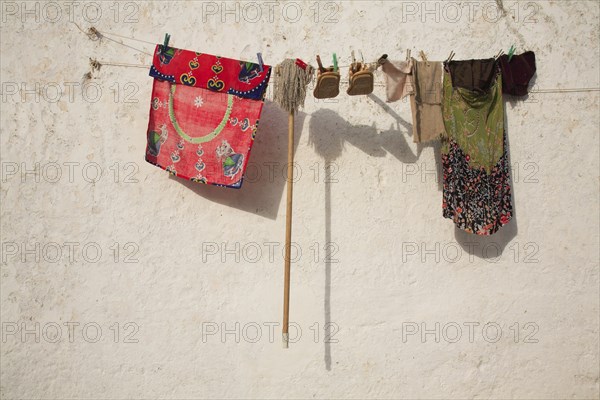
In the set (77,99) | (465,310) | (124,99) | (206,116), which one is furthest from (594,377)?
(77,99)

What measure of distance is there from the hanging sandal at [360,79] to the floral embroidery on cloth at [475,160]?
669mm

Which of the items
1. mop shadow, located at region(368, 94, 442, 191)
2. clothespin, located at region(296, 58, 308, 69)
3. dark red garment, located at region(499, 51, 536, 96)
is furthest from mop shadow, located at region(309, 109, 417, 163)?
dark red garment, located at region(499, 51, 536, 96)

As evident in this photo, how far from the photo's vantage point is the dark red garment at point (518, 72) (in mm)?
3771

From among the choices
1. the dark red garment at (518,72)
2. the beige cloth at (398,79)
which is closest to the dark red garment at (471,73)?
the dark red garment at (518,72)

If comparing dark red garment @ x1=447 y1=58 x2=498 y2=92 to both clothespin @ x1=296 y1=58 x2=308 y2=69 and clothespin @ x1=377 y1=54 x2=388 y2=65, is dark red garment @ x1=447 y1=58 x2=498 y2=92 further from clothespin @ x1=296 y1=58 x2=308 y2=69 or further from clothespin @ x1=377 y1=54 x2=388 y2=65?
clothespin @ x1=296 y1=58 x2=308 y2=69

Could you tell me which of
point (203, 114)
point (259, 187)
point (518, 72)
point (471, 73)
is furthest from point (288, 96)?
point (518, 72)

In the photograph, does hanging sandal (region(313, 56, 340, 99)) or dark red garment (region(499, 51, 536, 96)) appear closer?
hanging sandal (region(313, 56, 340, 99))

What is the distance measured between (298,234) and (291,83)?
1.12 m

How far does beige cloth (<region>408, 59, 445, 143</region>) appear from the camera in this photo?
141 inches

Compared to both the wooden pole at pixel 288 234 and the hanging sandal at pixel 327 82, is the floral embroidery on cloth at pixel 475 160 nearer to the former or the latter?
the hanging sandal at pixel 327 82

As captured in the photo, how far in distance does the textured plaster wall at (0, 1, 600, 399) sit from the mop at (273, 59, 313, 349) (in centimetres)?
25

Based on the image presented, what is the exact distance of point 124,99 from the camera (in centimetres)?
381

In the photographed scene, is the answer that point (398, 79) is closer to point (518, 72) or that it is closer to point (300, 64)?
point (300, 64)

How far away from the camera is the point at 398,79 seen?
355 centimetres
